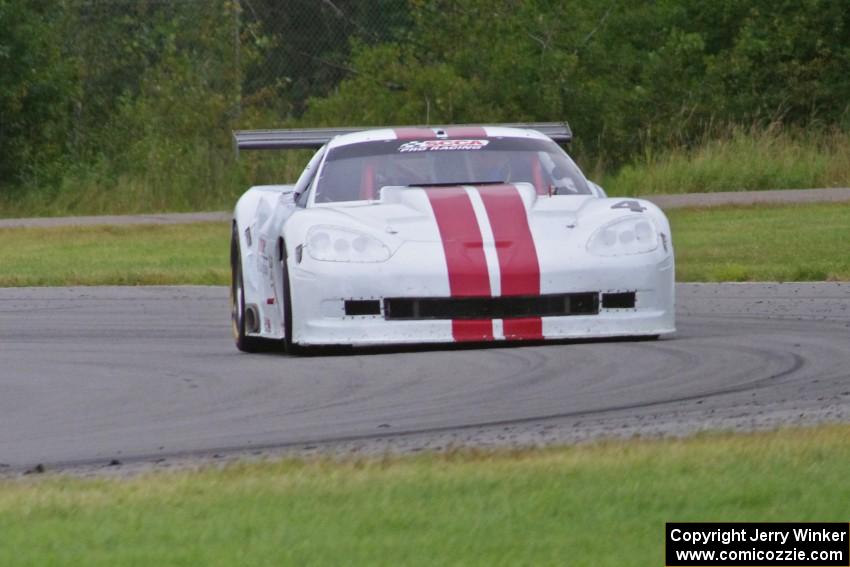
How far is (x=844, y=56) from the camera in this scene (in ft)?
106

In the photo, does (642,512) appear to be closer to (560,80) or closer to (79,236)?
(79,236)

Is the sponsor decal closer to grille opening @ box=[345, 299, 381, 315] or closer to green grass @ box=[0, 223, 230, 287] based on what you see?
grille opening @ box=[345, 299, 381, 315]

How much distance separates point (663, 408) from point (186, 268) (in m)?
10.2

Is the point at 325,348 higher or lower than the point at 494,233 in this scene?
lower

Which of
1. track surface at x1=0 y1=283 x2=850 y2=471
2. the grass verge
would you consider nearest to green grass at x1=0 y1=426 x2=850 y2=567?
track surface at x1=0 y1=283 x2=850 y2=471

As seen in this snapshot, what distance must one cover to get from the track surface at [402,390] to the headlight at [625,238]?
1.52ft

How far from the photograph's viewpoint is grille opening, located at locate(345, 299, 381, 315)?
29.7 feet

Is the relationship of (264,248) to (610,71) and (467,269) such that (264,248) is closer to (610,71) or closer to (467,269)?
(467,269)

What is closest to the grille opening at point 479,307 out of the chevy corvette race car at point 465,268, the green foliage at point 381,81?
the chevy corvette race car at point 465,268

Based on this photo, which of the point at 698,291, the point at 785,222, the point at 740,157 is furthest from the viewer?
the point at 740,157

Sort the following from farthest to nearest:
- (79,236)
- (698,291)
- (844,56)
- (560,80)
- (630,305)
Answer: (844,56)
(560,80)
(79,236)
(698,291)
(630,305)

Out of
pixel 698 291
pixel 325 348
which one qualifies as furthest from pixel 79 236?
pixel 325 348

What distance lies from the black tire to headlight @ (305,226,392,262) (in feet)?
4.01

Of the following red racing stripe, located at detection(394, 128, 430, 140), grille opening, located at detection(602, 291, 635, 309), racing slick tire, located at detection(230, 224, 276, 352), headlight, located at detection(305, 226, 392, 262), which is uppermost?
red racing stripe, located at detection(394, 128, 430, 140)
